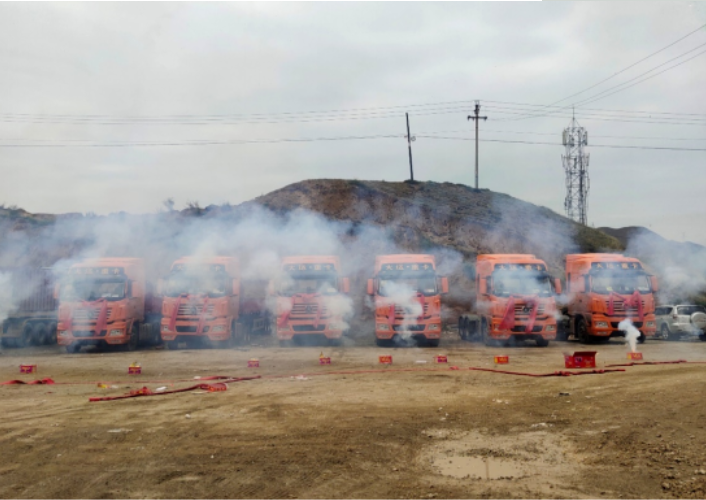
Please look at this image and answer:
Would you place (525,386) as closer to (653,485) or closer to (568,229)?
(653,485)

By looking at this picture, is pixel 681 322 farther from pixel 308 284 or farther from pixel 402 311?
pixel 308 284

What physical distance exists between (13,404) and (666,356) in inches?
659

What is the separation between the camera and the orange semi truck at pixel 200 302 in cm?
2122

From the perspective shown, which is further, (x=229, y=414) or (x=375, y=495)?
(x=229, y=414)

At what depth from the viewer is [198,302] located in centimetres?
2127

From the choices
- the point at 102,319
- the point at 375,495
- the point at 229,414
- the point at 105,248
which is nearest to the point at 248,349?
the point at 102,319

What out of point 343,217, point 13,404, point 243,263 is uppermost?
point 343,217

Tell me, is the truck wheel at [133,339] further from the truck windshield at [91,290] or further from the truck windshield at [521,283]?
the truck windshield at [521,283]

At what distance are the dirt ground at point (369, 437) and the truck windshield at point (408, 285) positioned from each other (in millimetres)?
7512

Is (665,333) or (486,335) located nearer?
(486,335)

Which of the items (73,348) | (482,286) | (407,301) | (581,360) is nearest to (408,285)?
(407,301)

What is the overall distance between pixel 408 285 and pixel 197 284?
7.29m

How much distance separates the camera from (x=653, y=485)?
245 inches

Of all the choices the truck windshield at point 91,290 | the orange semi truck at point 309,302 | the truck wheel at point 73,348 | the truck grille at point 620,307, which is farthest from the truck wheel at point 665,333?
the truck wheel at point 73,348
